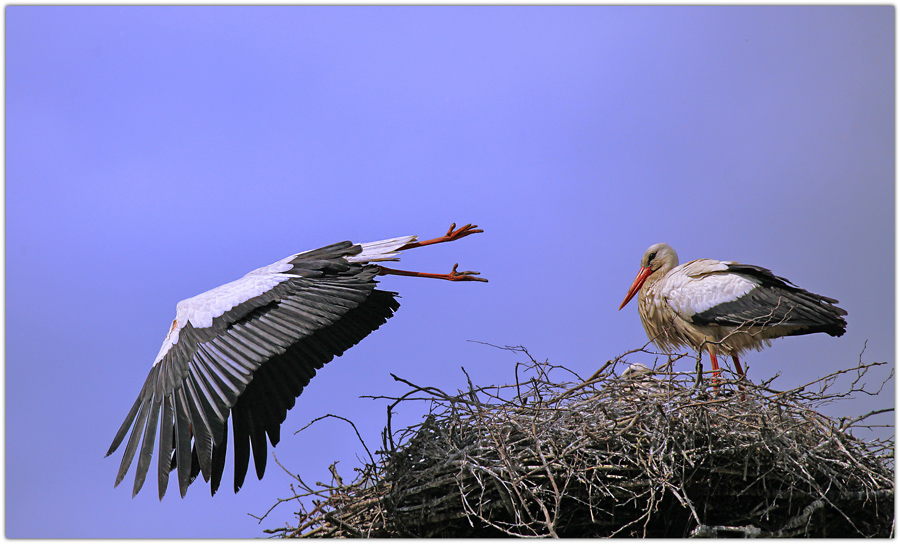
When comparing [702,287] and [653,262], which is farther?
[653,262]

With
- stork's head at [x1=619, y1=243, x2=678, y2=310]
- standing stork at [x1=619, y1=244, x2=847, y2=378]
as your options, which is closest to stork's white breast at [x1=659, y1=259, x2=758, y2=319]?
standing stork at [x1=619, y1=244, x2=847, y2=378]

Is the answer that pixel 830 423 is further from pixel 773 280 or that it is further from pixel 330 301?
pixel 330 301

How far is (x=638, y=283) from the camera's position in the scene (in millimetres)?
4508

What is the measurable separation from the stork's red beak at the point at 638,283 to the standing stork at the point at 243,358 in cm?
Answer: 127

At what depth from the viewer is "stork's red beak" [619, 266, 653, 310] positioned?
450 centimetres

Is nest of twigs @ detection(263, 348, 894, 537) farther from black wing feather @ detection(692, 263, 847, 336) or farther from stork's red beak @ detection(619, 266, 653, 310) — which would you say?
stork's red beak @ detection(619, 266, 653, 310)

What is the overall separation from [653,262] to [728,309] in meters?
0.71

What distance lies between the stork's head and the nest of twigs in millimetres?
1484

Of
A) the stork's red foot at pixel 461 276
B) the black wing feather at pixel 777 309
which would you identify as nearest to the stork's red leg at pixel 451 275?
the stork's red foot at pixel 461 276

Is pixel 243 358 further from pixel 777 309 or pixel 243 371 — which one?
pixel 777 309

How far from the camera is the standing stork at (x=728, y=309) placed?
12.2 ft

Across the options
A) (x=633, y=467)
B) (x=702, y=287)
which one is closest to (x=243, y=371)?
(x=633, y=467)

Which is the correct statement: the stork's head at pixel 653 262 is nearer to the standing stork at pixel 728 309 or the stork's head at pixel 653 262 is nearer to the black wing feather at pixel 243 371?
the standing stork at pixel 728 309

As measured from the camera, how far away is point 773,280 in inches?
154
